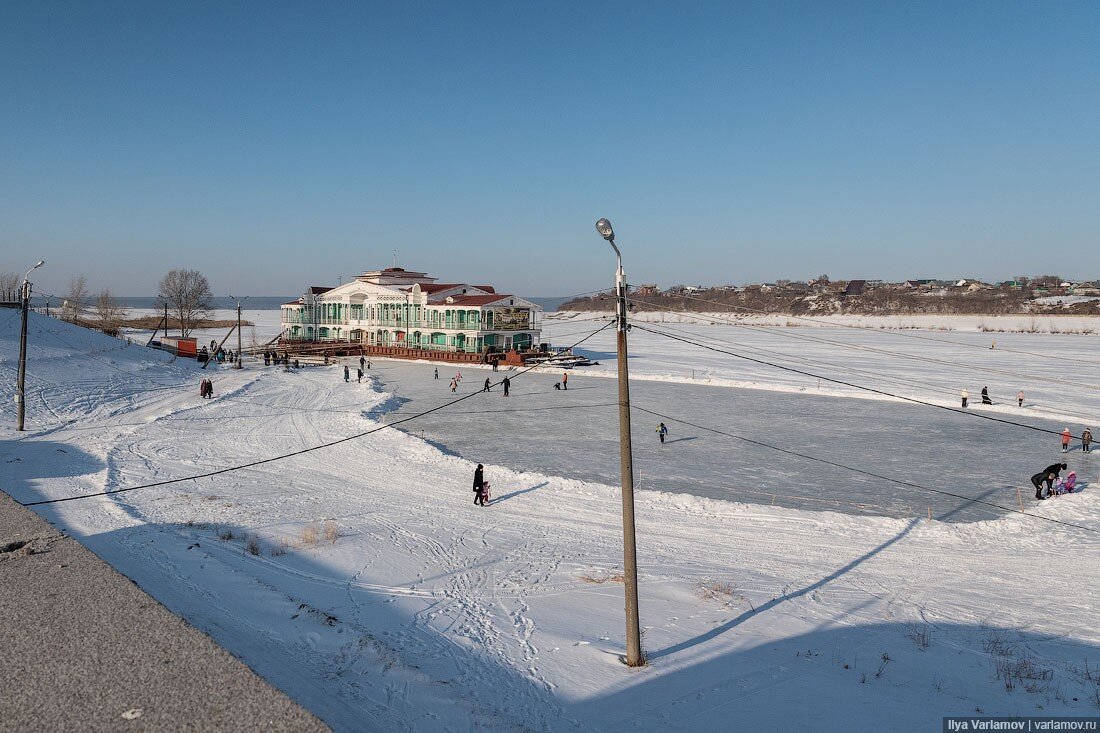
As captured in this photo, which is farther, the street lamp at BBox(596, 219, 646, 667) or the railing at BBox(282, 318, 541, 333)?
the railing at BBox(282, 318, 541, 333)

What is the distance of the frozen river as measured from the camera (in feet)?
64.6

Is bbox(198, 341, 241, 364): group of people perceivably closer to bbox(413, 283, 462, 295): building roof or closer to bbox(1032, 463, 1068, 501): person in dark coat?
bbox(413, 283, 462, 295): building roof

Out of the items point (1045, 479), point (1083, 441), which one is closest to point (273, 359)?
point (1045, 479)

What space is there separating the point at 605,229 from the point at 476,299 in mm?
55765

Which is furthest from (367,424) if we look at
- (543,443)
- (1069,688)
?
(1069,688)

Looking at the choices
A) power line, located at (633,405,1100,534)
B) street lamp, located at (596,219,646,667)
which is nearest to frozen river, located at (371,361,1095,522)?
power line, located at (633,405,1100,534)

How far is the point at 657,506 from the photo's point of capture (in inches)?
716

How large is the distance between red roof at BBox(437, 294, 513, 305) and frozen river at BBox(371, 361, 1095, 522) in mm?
22896

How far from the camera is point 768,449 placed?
83.5 feet

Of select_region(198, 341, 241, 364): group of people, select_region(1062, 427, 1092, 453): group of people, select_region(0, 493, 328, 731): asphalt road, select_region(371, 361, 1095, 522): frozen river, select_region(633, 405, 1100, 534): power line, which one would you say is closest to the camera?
select_region(0, 493, 328, 731): asphalt road

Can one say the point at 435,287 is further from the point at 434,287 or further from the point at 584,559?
the point at 584,559

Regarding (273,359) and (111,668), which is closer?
(111,668)

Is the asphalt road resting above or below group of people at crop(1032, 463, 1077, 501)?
above

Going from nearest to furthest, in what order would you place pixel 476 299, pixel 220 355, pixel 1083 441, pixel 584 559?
pixel 584 559
pixel 1083 441
pixel 220 355
pixel 476 299
